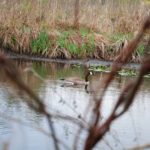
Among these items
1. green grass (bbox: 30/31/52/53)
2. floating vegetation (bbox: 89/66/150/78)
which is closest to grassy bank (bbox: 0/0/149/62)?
green grass (bbox: 30/31/52/53)

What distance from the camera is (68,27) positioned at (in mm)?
13797

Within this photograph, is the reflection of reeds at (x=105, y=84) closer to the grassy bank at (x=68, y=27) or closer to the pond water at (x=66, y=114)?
the pond water at (x=66, y=114)

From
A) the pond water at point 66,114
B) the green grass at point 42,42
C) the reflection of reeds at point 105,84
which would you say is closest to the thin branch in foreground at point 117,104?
the reflection of reeds at point 105,84

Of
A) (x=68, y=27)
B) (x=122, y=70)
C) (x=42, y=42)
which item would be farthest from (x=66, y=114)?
(x=68, y=27)

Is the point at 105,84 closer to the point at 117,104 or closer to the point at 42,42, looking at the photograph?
the point at 117,104

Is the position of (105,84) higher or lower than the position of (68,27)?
lower

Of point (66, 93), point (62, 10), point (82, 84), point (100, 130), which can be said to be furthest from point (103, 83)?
point (62, 10)

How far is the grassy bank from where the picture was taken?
41.6 feet

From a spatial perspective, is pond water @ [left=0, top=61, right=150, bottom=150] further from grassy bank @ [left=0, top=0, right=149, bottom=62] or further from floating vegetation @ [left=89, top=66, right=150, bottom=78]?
grassy bank @ [left=0, top=0, right=149, bottom=62]

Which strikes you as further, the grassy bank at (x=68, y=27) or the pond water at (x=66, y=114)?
the grassy bank at (x=68, y=27)

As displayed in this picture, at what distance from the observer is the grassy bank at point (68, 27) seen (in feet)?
41.6

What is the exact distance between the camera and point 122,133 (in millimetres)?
4797

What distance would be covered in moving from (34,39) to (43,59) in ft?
2.20

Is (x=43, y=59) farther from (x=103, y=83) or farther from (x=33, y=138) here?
(x=103, y=83)
